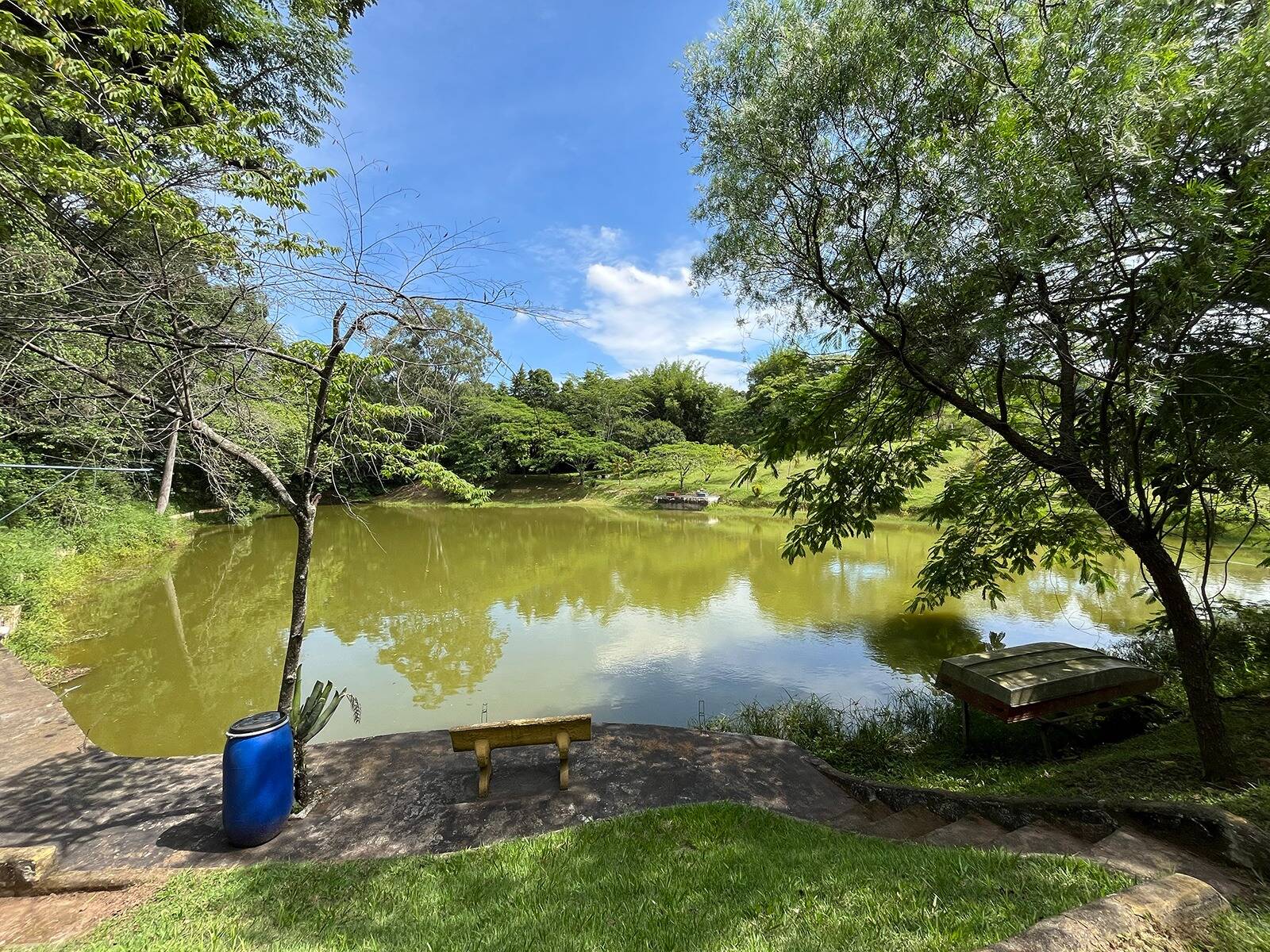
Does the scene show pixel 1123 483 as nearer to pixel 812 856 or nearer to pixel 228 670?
pixel 812 856

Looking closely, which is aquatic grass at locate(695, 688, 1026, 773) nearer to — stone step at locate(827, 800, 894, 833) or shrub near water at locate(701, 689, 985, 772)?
shrub near water at locate(701, 689, 985, 772)

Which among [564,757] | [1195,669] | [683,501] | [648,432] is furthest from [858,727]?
[648,432]

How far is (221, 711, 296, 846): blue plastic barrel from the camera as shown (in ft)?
9.68

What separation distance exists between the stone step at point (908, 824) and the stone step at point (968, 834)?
14 cm

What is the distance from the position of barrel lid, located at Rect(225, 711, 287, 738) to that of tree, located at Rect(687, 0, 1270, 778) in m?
3.86


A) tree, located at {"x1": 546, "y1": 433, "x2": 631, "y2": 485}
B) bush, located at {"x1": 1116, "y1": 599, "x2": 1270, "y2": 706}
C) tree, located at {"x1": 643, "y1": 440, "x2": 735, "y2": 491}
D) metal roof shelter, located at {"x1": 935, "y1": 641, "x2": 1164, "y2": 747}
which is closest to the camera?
metal roof shelter, located at {"x1": 935, "y1": 641, "x2": 1164, "y2": 747}

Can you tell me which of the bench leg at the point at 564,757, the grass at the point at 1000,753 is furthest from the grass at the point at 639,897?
the grass at the point at 1000,753

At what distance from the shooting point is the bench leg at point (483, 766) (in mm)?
3500

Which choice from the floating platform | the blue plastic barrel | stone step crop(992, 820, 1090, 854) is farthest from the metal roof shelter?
the floating platform

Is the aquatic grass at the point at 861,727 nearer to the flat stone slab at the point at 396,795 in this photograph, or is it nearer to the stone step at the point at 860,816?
the flat stone slab at the point at 396,795

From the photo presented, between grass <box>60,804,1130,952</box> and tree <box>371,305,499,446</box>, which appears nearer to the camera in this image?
grass <box>60,804,1130,952</box>

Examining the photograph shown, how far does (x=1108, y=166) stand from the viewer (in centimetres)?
248

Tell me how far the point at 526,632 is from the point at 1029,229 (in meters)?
7.79

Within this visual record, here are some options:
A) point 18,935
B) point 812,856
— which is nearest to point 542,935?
point 812,856
